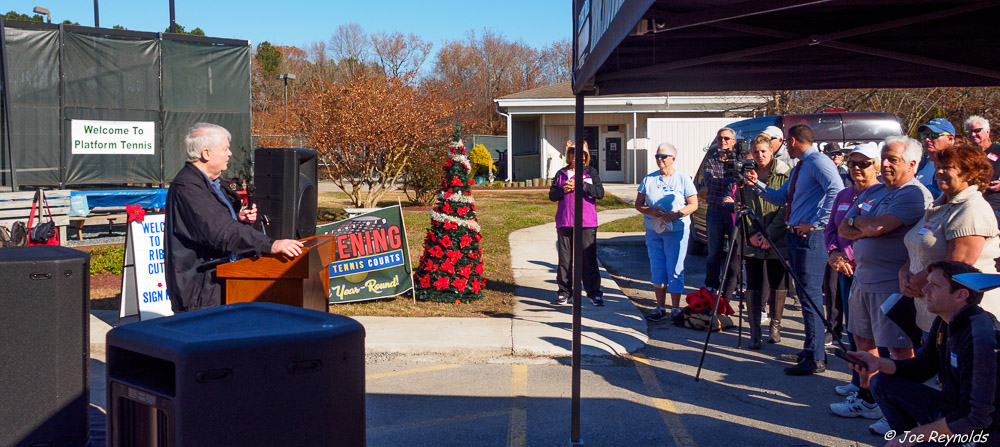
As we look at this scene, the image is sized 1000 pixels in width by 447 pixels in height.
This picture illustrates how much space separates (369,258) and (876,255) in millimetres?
5462

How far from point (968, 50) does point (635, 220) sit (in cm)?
1305

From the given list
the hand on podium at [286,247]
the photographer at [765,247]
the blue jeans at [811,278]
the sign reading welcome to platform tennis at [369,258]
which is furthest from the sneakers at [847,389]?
the sign reading welcome to platform tennis at [369,258]

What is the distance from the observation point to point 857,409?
527 cm

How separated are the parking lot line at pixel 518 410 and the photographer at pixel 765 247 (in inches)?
84.7

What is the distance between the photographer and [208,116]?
15797 millimetres

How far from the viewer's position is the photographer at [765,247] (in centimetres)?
695

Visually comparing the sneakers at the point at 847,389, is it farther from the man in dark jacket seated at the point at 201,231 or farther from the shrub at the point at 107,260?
the shrub at the point at 107,260

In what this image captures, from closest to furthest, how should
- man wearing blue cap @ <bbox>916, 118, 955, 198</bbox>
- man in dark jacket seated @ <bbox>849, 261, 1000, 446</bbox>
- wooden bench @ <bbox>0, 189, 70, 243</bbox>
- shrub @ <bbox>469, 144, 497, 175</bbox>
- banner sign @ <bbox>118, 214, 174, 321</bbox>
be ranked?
1. man in dark jacket seated @ <bbox>849, 261, 1000, 446</bbox>
2. man wearing blue cap @ <bbox>916, 118, 955, 198</bbox>
3. banner sign @ <bbox>118, 214, 174, 321</bbox>
4. wooden bench @ <bbox>0, 189, 70, 243</bbox>
5. shrub @ <bbox>469, 144, 497, 175</bbox>

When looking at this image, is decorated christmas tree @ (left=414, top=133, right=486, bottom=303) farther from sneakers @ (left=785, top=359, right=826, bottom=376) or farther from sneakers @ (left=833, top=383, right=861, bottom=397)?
sneakers @ (left=833, top=383, right=861, bottom=397)

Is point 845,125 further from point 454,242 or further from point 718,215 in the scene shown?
point 454,242

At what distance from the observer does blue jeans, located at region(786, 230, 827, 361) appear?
6289mm

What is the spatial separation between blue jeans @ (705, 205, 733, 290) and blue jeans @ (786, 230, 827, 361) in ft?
6.47

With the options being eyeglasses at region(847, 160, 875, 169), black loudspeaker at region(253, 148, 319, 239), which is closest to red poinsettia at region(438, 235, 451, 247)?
black loudspeaker at region(253, 148, 319, 239)

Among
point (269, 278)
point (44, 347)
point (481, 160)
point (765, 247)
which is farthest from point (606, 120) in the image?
point (44, 347)
